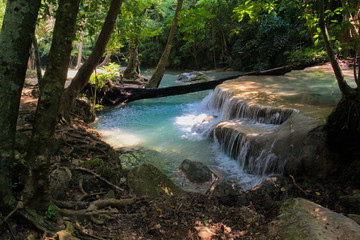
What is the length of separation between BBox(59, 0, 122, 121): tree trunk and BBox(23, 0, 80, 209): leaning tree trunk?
15.5 ft

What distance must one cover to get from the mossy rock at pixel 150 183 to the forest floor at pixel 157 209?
166mm

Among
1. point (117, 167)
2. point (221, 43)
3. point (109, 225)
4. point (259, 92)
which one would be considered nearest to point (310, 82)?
point (259, 92)

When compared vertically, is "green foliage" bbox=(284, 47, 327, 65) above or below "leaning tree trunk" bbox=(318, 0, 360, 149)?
above

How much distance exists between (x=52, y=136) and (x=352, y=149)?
4.90 m

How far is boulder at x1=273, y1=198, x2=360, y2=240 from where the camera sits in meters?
2.87

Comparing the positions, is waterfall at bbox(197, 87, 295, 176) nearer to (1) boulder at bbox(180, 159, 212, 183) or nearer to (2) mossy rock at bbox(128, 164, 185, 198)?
(1) boulder at bbox(180, 159, 212, 183)

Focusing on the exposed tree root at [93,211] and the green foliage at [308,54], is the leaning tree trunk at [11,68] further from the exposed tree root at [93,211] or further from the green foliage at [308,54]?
the green foliage at [308,54]

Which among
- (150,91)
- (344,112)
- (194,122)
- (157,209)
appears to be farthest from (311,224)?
(194,122)

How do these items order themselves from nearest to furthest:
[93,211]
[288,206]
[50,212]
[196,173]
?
[50,212] < [93,211] < [288,206] < [196,173]

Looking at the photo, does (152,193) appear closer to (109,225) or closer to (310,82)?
(109,225)

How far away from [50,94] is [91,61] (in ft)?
17.4

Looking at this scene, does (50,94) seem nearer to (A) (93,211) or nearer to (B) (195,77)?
(A) (93,211)

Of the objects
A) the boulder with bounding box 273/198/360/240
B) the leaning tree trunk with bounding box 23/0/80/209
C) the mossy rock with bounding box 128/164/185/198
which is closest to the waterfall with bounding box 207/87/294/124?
the mossy rock with bounding box 128/164/185/198

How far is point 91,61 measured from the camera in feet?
25.0
